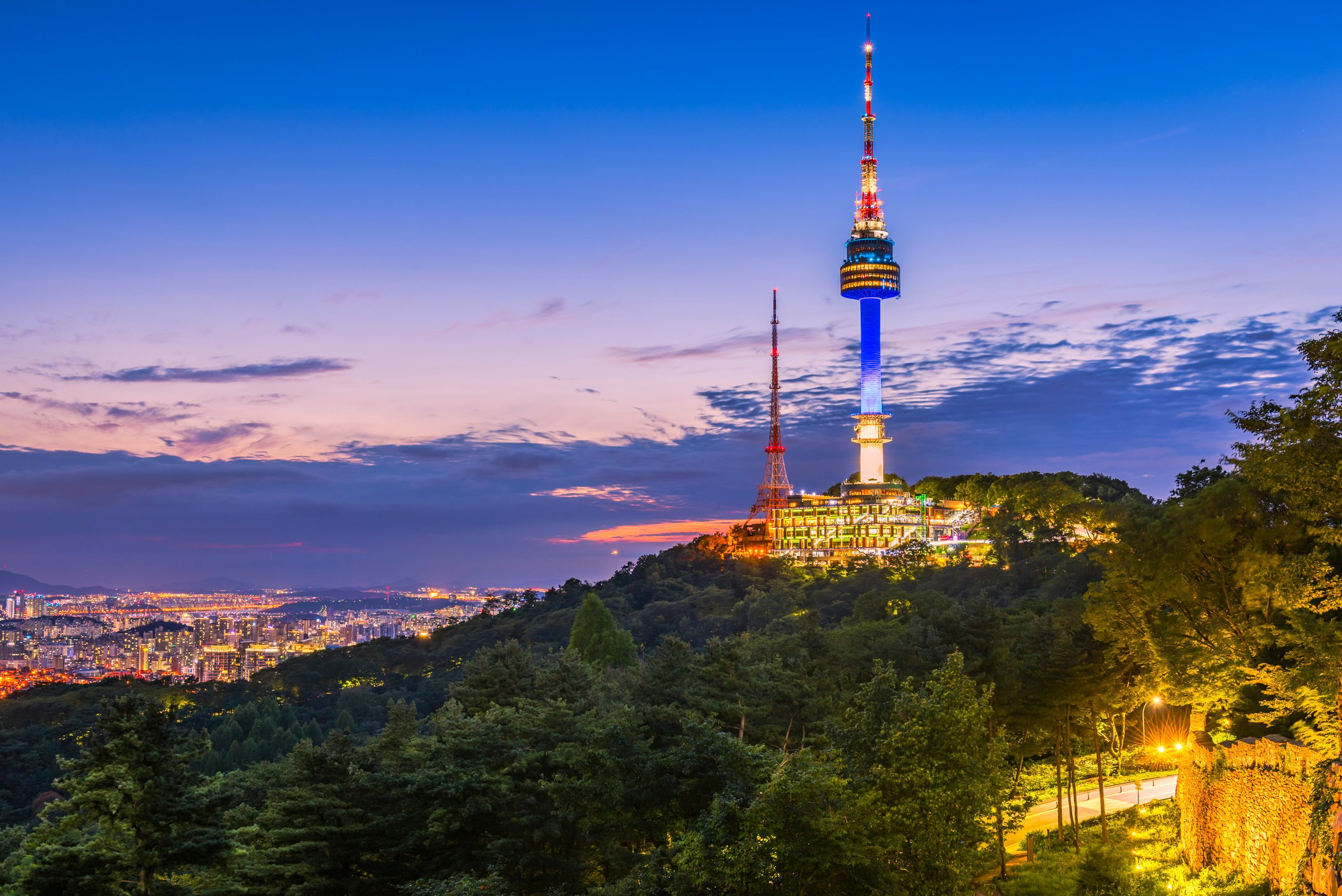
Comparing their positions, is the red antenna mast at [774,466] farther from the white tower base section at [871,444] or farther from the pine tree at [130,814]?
the pine tree at [130,814]

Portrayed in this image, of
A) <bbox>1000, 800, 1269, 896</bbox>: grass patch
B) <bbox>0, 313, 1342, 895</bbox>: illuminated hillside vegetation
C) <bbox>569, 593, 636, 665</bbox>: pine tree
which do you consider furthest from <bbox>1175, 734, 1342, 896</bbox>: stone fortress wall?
<bbox>569, 593, 636, 665</bbox>: pine tree

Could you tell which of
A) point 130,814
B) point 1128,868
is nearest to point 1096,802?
point 1128,868

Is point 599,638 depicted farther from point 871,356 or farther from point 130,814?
point 871,356

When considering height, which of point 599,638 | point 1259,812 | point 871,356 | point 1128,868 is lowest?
point 1128,868

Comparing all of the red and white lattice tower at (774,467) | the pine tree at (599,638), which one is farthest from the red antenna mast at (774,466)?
the pine tree at (599,638)

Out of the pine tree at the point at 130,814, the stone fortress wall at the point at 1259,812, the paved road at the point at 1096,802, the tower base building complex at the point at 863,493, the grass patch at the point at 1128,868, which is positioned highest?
the tower base building complex at the point at 863,493

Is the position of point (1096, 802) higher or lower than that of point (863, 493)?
lower

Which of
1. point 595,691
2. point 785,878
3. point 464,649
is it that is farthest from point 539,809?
point 464,649
